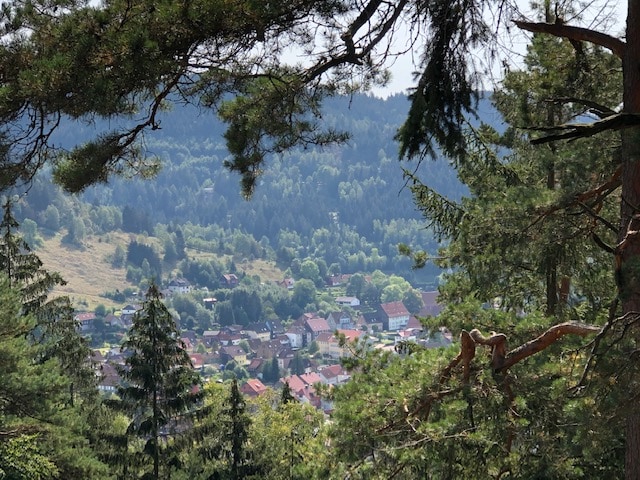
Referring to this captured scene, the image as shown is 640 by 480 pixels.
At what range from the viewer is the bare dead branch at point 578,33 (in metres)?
4.46

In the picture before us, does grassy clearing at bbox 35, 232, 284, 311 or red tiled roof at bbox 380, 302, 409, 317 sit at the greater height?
grassy clearing at bbox 35, 232, 284, 311

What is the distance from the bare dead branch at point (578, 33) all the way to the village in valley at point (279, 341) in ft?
230

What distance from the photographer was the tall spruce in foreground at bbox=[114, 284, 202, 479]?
569 inches

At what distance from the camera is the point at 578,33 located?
4.61 metres

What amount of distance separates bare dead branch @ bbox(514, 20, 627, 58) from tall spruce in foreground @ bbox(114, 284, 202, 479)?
35.0ft

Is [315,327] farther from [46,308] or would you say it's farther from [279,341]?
[46,308]

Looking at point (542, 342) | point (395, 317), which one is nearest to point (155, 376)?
point (542, 342)

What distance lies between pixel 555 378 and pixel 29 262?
11892 millimetres

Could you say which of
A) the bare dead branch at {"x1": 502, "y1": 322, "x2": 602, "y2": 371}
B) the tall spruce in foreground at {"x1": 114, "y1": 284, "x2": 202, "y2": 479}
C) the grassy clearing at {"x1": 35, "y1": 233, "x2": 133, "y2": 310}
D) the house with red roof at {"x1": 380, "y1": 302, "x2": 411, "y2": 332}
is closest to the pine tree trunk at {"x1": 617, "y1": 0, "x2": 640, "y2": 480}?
the bare dead branch at {"x1": 502, "y1": 322, "x2": 602, "y2": 371}

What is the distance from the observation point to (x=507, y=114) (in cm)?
812

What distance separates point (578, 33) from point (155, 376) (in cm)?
1135

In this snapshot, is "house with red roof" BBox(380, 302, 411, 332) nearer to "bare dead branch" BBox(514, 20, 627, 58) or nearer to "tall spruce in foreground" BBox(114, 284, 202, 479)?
"tall spruce in foreground" BBox(114, 284, 202, 479)

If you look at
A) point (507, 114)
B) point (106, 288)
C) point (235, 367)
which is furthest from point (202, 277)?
point (507, 114)

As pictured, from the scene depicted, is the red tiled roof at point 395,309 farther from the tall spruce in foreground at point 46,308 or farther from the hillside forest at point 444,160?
the hillside forest at point 444,160
